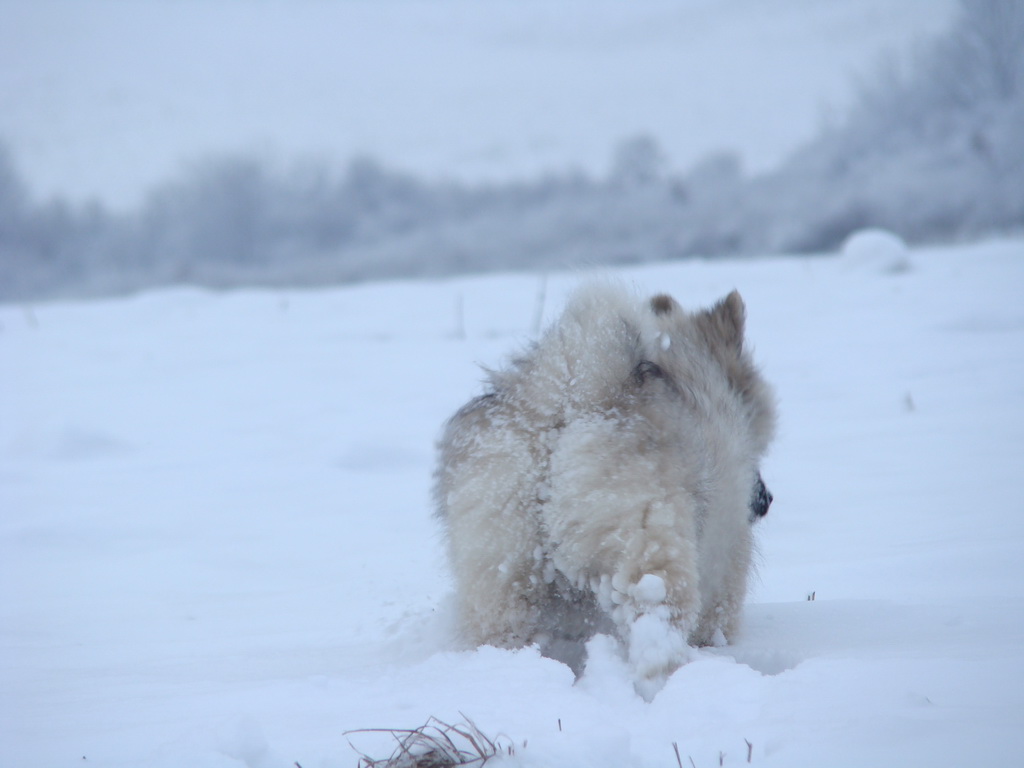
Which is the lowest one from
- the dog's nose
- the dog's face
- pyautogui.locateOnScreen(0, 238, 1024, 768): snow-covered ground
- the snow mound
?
pyautogui.locateOnScreen(0, 238, 1024, 768): snow-covered ground

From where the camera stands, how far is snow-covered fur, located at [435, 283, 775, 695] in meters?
1.75

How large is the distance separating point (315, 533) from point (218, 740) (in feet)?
6.19

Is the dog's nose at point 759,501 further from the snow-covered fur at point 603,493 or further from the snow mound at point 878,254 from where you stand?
the snow mound at point 878,254

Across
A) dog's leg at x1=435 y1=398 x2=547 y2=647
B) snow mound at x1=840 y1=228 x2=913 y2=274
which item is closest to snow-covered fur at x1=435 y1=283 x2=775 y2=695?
dog's leg at x1=435 y1=398 x2=547 y2=647

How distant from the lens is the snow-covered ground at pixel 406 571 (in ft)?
4.67

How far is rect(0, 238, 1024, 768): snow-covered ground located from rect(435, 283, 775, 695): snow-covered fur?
0.14 metres

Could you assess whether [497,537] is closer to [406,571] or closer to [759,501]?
[759,501]

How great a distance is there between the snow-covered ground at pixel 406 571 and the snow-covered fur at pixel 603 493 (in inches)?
5.7

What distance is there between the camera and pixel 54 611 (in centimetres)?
246

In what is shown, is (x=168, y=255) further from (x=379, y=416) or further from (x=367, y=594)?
(x=367, y=594)

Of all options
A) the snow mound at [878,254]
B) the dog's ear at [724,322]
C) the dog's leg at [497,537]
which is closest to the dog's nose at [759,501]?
the dog's ear at [724,322]

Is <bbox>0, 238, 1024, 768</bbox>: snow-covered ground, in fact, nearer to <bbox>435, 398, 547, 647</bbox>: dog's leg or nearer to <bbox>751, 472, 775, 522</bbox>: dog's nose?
<bbox>435, 398, 547, 647</bbox>: dog's leg

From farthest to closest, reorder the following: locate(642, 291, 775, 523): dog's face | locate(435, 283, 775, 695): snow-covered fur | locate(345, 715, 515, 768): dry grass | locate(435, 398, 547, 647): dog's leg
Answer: locate(642, 291, 775, 523): dog's face < locate(435, 398, 547, 647): dog's leg < locate(435, 283, 775, 695): snow-covered fur < locate(345, 715, 515, 768): dry grass

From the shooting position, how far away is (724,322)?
2.33 meters
